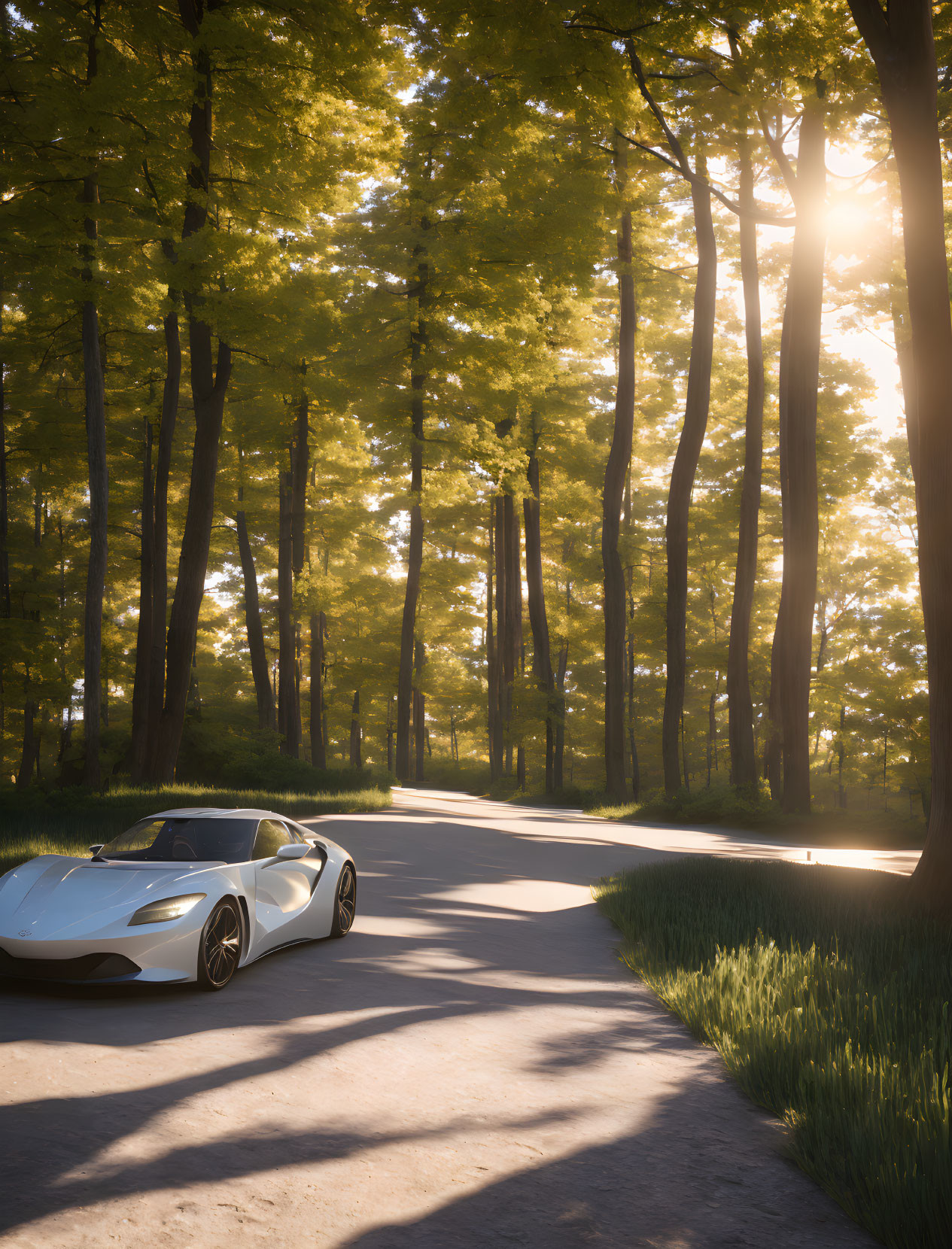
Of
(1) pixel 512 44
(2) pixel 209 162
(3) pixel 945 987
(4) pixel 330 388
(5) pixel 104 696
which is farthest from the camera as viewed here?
(5) pixel 104 696

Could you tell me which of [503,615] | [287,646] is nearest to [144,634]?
[287,646]

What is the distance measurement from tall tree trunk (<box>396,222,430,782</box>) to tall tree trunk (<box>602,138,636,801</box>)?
579 centimetres

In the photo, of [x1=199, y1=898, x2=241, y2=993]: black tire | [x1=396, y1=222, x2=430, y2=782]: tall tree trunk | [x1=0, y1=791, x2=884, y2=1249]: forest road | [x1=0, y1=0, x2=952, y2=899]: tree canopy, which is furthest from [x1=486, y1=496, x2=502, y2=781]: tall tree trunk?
[x1=0, y1=791, x2=884, y2=1249]: forest road

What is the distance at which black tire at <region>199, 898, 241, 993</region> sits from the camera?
609 cm

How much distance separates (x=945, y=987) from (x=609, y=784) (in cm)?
2248

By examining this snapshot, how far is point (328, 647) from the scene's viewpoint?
4297 cm

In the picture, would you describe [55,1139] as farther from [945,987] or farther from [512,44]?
[512,44]

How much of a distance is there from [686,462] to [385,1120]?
74.8 feet

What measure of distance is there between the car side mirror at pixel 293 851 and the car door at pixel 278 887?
0.50 ft

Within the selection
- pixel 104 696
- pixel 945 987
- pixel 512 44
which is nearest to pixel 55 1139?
pixel 945 987

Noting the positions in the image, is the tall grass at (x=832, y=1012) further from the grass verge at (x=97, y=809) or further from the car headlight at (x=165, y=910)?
the grass verge at (x=97, y=809)

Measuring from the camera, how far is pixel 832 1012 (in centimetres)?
516

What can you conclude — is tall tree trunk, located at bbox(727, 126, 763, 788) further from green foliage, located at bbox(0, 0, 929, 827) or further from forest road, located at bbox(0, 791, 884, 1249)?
forest road, located at bbox(0, 791, 884, 1249)

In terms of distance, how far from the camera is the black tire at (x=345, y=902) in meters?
8.12
